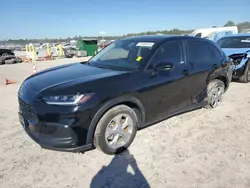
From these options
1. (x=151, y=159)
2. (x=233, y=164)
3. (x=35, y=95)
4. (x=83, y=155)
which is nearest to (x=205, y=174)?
(x=233, y=164)

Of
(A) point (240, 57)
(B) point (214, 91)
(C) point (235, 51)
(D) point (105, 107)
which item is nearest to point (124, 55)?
(D) point (105, 107)

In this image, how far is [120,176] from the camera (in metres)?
2.92

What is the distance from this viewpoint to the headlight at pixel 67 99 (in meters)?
2.92

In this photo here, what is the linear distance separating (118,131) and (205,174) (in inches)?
52.7

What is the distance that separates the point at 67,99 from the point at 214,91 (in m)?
3.66

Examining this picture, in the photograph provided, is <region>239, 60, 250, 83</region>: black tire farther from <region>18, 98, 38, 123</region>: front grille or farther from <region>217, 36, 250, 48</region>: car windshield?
<region>18, 98, 38, 123</region>: front grille

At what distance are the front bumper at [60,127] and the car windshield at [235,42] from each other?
7448mm

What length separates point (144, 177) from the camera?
289 centimetres

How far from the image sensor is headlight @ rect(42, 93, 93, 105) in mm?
2918

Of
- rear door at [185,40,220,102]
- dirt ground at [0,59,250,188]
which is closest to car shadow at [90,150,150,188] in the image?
dirt ground at [0,59,250,188]

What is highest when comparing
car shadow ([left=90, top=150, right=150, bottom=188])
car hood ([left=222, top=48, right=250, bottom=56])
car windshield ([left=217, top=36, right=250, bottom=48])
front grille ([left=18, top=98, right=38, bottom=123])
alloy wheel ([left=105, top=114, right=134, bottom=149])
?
car windshield ([left=217, top=36, right=250, bottom=48])

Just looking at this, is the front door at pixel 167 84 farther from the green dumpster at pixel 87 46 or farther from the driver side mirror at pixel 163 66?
the green dumpster at pixel 87 46

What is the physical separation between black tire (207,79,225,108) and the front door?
93 cm

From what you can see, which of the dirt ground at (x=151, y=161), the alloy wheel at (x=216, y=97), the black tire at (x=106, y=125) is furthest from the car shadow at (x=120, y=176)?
the alloy wheel at (x=216, y=97)
